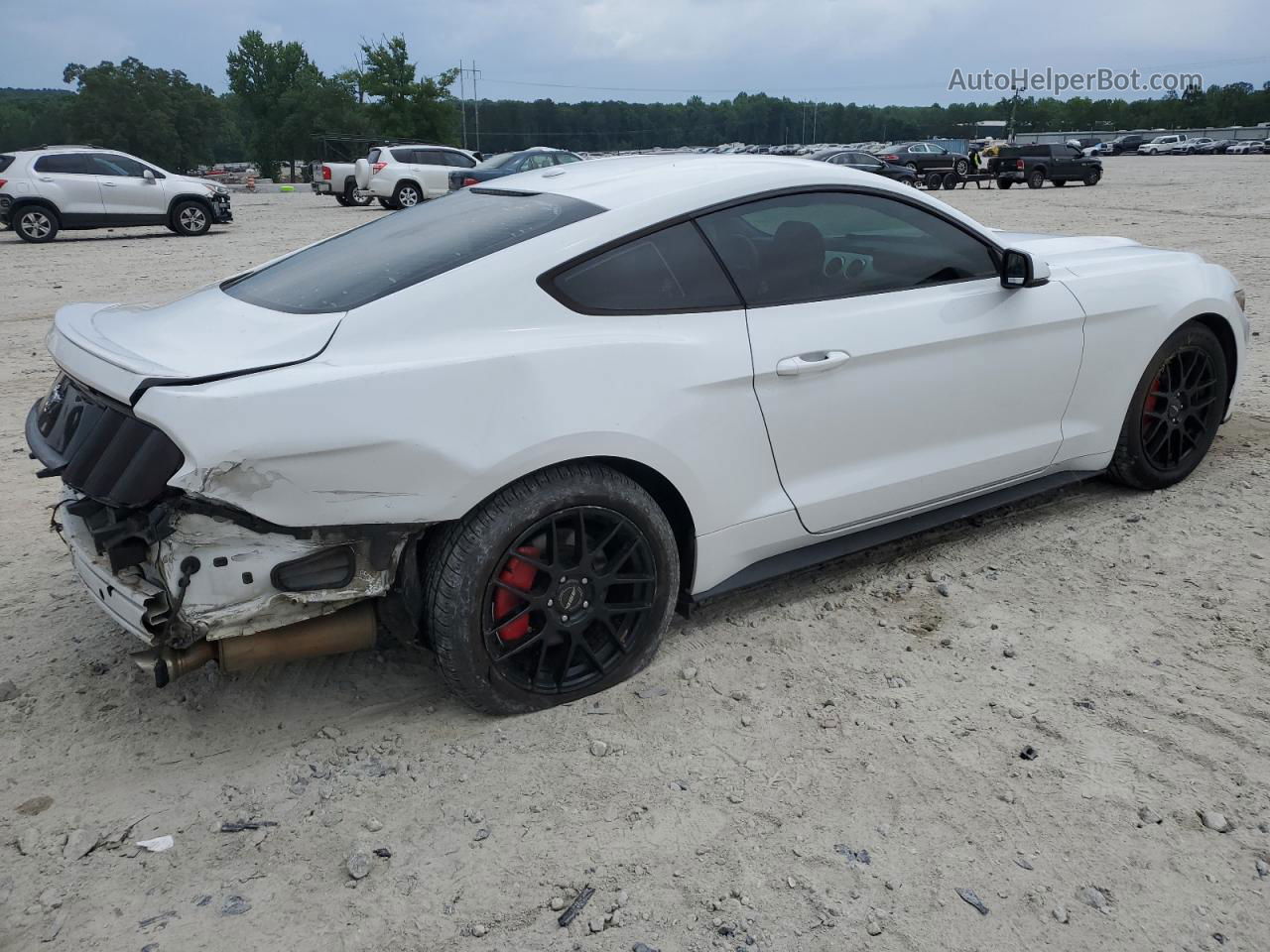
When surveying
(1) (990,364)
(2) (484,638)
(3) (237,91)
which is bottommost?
(2) (484,638)

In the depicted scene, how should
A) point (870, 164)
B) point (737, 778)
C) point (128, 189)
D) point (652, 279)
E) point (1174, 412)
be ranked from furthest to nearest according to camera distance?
point (870, 164), point (128, 189), point (1174, 412), point (652, 279), point (737, 778)

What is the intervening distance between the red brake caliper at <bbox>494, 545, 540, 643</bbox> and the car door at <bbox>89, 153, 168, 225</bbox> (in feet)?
60.3

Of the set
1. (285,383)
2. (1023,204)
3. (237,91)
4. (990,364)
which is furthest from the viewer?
(237,91)

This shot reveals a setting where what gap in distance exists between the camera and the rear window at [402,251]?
2.91m

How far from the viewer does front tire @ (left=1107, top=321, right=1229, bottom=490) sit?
4336 millimetres

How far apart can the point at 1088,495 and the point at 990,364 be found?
131 cm

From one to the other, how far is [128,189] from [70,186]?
0.90 m

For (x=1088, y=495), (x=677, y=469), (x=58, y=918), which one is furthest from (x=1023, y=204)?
(x=58, y=918)

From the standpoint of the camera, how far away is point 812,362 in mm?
3227

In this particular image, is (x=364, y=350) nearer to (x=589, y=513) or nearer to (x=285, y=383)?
(x=285, y=383)

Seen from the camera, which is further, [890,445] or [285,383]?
[890,445]

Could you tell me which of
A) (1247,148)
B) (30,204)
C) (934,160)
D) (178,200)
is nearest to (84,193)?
(30,204)

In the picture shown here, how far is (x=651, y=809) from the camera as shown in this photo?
2.63m

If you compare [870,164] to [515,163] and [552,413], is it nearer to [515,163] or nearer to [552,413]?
[515,163]
